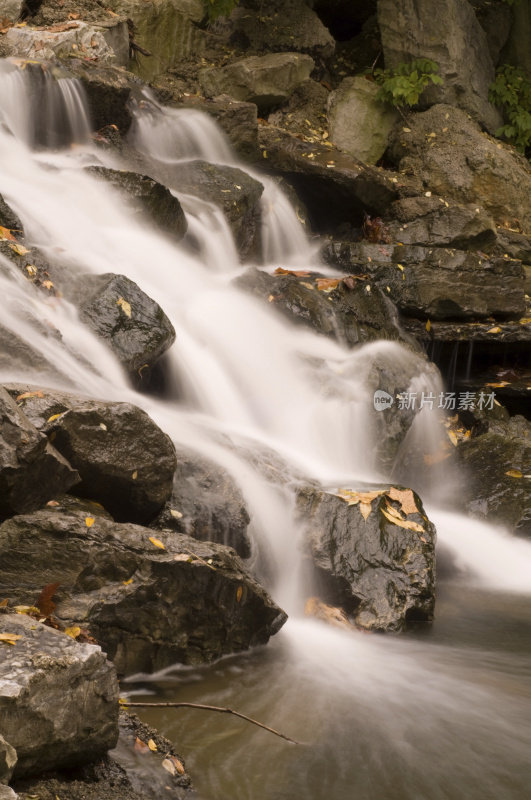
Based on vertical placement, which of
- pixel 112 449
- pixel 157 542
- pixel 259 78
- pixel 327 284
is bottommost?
pixel 157 542

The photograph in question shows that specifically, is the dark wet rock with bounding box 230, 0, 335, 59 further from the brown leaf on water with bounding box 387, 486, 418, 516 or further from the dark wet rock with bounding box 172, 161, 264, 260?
the brown leaf on water with bounding box 387, 486, 418, 516

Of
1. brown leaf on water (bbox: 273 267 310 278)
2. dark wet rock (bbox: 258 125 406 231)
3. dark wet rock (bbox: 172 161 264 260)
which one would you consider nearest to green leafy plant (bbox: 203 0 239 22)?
dark wet rock (bbox: 258 125 406 231)

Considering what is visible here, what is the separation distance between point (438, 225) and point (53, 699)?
962cm

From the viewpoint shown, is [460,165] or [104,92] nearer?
[104,92]

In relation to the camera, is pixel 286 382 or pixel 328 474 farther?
pixel 286 382

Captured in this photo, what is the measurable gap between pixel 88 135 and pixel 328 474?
209 inches

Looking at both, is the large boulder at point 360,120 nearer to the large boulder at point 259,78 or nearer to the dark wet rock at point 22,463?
the large boulder at point 259,78

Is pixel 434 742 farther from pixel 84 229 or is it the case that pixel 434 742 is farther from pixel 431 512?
pixel 84 229

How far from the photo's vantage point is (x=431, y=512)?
250 inches

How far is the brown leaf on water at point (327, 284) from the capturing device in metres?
7.86

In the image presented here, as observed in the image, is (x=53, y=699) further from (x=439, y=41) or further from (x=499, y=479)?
(x=439, y=41)

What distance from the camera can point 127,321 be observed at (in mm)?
5379

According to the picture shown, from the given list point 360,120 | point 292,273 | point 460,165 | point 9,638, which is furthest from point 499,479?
point 360,120

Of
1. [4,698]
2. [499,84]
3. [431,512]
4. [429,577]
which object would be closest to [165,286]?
[431,512]
